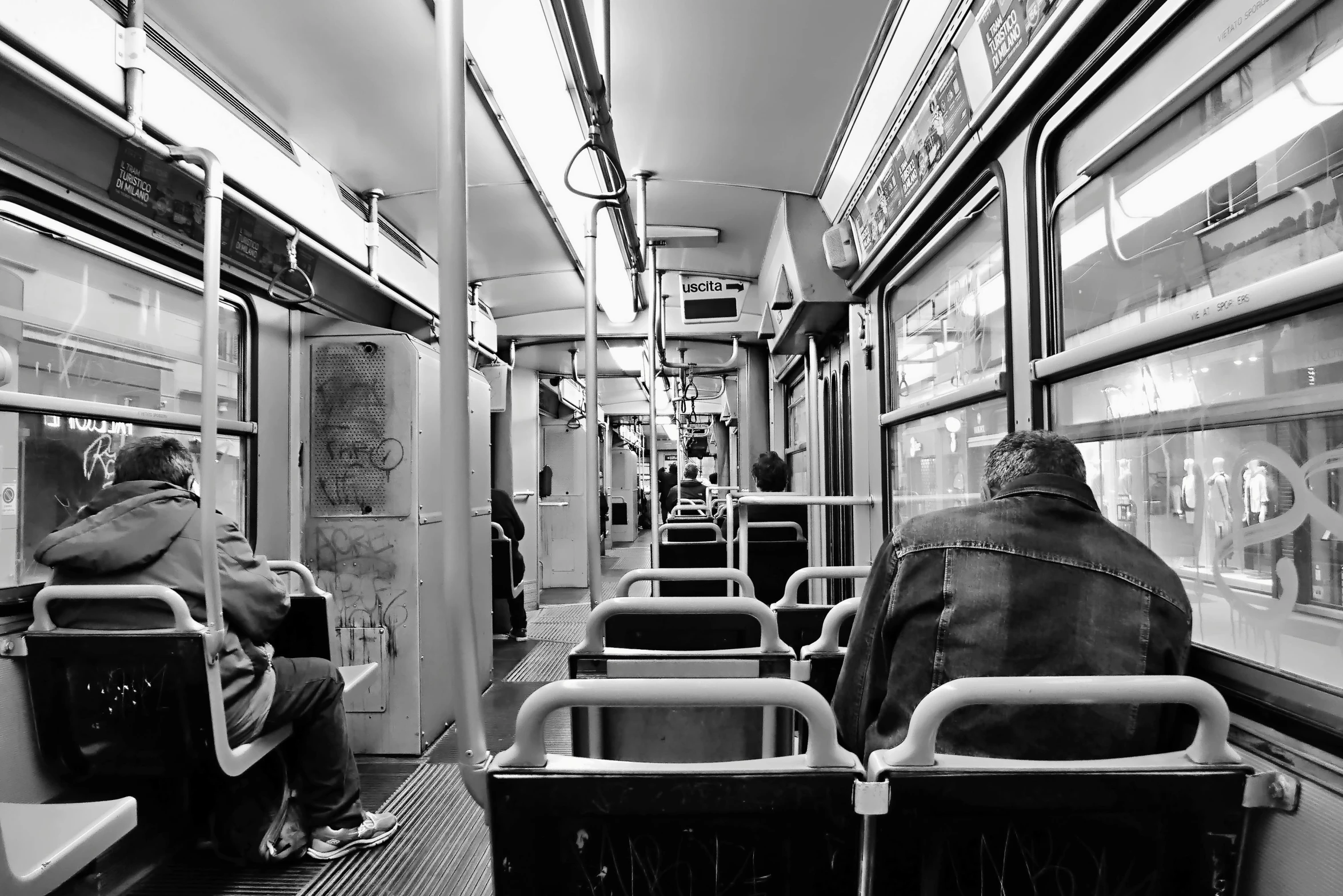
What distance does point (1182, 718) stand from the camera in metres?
1.31

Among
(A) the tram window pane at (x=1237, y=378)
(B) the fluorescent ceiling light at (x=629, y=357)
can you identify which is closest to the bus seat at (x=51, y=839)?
(A) the tram window pane at (x=1237, y=378)

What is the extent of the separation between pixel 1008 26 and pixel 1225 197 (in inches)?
33.1

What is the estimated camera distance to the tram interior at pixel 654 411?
0.97 m

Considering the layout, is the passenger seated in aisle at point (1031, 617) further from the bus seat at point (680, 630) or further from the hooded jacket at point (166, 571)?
the hooded jacket at point (166, 571)

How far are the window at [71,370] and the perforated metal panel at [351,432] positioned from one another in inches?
28.7

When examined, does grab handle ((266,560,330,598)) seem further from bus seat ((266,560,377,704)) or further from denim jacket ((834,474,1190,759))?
denim jacket ((834,474,1190,759))

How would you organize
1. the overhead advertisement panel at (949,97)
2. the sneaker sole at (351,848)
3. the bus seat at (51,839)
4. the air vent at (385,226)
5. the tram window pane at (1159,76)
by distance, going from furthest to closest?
the air vent at (385,226) → the sneaker sole at (351,848) → the overhead advertisement panel at (949,97) → the bus seat at (51,839) → the tram window pane at (1159,76)

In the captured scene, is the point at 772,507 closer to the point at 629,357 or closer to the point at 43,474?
the point at 629,357

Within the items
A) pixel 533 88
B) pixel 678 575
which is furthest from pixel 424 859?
pixel 533 88

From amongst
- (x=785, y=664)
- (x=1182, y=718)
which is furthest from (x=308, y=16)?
(x=1182, y=718)

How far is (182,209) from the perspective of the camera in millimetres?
2617

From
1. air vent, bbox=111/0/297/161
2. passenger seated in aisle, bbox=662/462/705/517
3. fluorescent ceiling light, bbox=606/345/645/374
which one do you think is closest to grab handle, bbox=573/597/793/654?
air vent, bbox=111/0/297/161

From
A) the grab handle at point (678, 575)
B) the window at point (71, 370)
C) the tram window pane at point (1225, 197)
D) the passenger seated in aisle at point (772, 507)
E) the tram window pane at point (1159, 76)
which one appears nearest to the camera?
the tram window pane at point (1225, 197)

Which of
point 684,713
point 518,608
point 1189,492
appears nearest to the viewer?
point 1189,492
